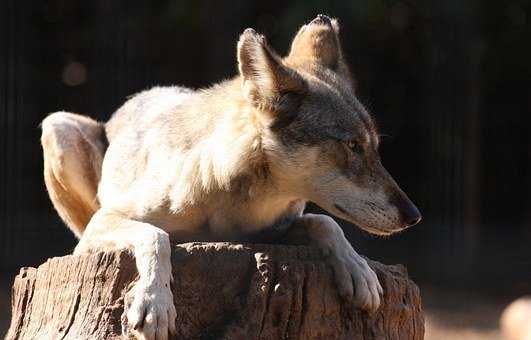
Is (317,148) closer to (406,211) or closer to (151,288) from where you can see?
(406,211)

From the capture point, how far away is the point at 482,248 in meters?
12.6

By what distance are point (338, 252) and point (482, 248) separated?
26.3 ft

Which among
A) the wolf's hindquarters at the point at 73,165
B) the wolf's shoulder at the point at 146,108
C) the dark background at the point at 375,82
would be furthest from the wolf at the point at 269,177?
the dark background at the point at 375,82

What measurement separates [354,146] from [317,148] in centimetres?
20

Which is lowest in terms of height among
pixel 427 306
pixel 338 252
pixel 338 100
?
pixel 427 306

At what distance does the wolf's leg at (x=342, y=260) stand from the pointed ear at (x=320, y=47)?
1.02 metres

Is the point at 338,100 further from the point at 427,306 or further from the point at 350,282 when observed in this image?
the point at 427,306

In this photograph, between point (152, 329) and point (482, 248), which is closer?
point (152, 329)

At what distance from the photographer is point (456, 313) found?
11078mm

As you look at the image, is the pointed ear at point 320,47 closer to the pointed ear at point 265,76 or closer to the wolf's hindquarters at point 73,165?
the pointed ear at point 265,76

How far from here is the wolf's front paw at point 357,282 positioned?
464 centimetres

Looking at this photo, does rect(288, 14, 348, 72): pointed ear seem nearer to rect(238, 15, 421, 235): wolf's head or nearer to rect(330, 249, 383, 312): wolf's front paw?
rect(238, 15, 421, 235): wolf's head

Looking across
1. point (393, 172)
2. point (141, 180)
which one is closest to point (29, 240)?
point (393, 172)

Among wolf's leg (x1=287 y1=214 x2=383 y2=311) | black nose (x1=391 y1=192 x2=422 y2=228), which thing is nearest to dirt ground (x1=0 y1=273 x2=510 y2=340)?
wolf's leg (x1=287 y1=214 x2=383 y2=311)
